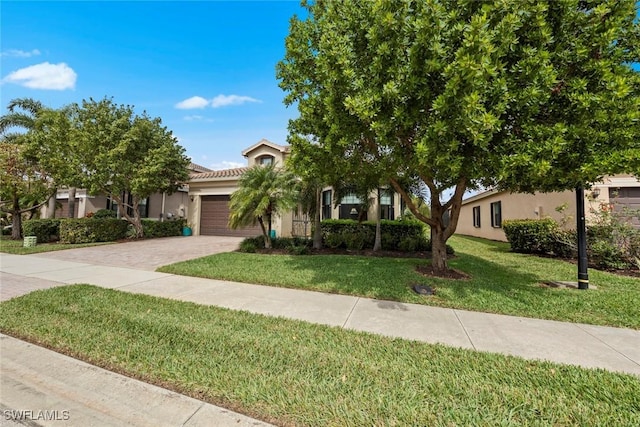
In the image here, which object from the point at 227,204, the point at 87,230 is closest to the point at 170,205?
the point at 227,204

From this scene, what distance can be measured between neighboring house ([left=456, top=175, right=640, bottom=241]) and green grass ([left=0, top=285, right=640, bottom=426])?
527cm

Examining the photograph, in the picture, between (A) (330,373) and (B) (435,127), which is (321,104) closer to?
(B) (435,127)

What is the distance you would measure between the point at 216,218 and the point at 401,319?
15.4 meters

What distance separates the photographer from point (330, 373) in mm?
2682

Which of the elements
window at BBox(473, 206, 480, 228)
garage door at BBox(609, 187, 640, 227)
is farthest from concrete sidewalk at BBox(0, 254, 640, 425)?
window at BBox(473, 206, 480, 228)

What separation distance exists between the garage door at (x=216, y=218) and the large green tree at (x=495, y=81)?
13.3 meters

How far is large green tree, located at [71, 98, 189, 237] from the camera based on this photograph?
41.9 feet

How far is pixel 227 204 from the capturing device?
16.8 metres

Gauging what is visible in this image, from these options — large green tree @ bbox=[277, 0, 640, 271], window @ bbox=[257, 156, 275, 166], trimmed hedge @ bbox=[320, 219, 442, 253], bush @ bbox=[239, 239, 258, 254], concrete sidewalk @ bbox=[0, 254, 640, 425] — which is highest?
window @ bbox=[257, 156, 275, 166]

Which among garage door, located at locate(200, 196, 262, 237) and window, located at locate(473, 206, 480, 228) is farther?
window, located at locate(473, 206, 480, 228)

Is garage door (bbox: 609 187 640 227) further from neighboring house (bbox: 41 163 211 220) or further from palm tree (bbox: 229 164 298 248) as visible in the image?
neighboring house (bbox: 41 163 211 220)

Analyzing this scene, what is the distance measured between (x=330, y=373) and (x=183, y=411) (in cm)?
132

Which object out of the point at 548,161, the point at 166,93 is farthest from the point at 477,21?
the point at 166,93

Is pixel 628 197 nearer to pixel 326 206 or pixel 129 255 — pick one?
pixel 326 206
